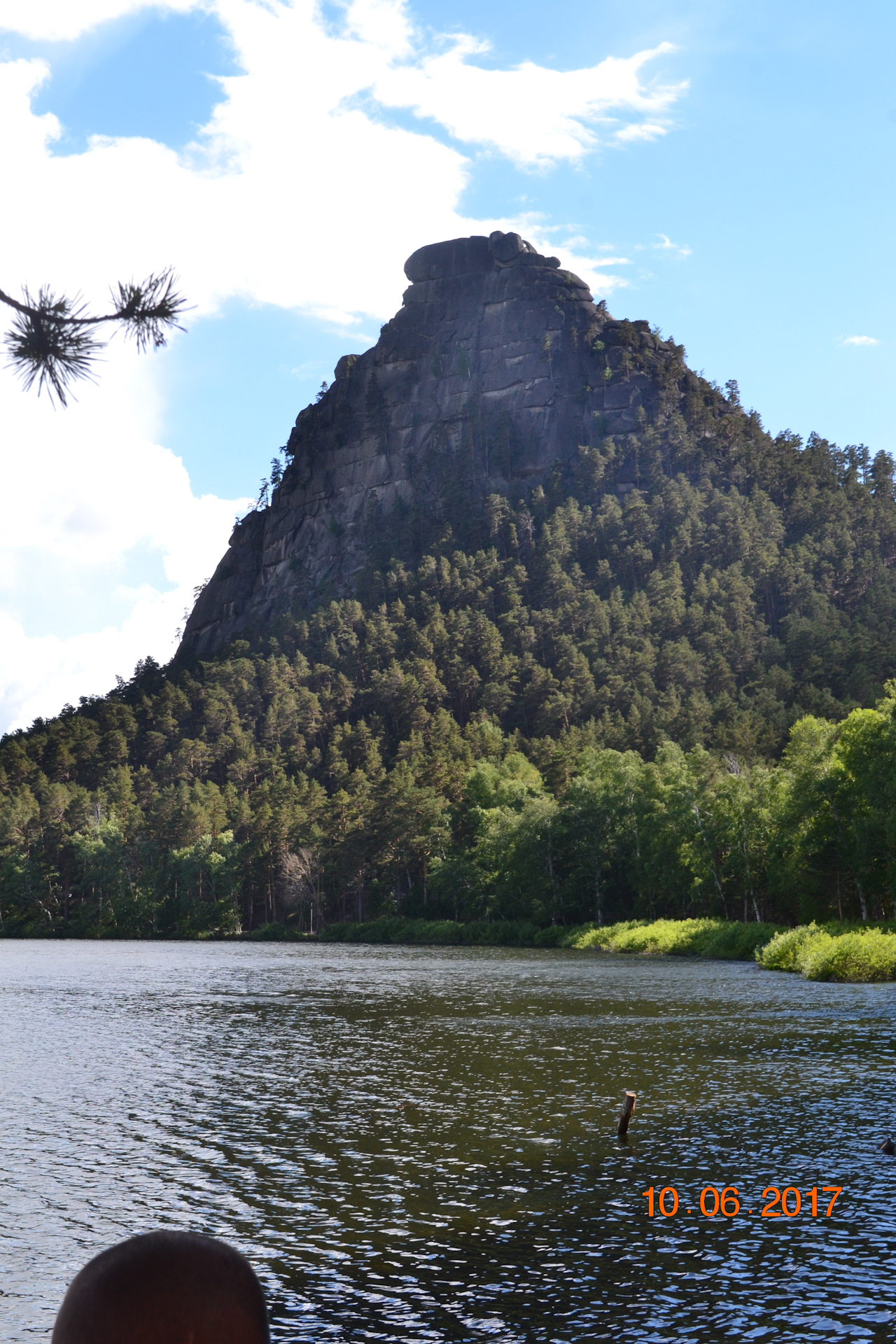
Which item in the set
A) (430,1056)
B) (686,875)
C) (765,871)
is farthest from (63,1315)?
(686,875)

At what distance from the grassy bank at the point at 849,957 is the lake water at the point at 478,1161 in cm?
865

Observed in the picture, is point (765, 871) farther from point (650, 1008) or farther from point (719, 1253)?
point (719, 1253)

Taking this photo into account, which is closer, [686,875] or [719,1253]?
[719,1253]

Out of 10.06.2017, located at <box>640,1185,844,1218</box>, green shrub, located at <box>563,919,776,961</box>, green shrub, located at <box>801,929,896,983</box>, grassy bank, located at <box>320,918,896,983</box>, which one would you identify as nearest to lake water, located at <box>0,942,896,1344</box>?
10.06.2017, located at <box>640,1185,844,1218</box>

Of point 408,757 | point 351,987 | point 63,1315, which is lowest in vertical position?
point 351,987

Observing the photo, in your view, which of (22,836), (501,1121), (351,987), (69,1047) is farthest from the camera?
(22,836)

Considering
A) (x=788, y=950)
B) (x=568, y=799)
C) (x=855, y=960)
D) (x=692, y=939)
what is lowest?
(x=692, y=939)

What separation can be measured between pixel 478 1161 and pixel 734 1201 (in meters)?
5.04

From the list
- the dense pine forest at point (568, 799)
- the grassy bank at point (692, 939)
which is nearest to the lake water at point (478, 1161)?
the grassy bank at point (692, 939)

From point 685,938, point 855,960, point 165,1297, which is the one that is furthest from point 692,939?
point 165,1297

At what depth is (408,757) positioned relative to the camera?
165 metres

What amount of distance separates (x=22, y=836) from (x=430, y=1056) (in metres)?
143

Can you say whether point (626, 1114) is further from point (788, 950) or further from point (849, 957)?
point (788, 950)

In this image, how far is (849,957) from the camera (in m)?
55.1
